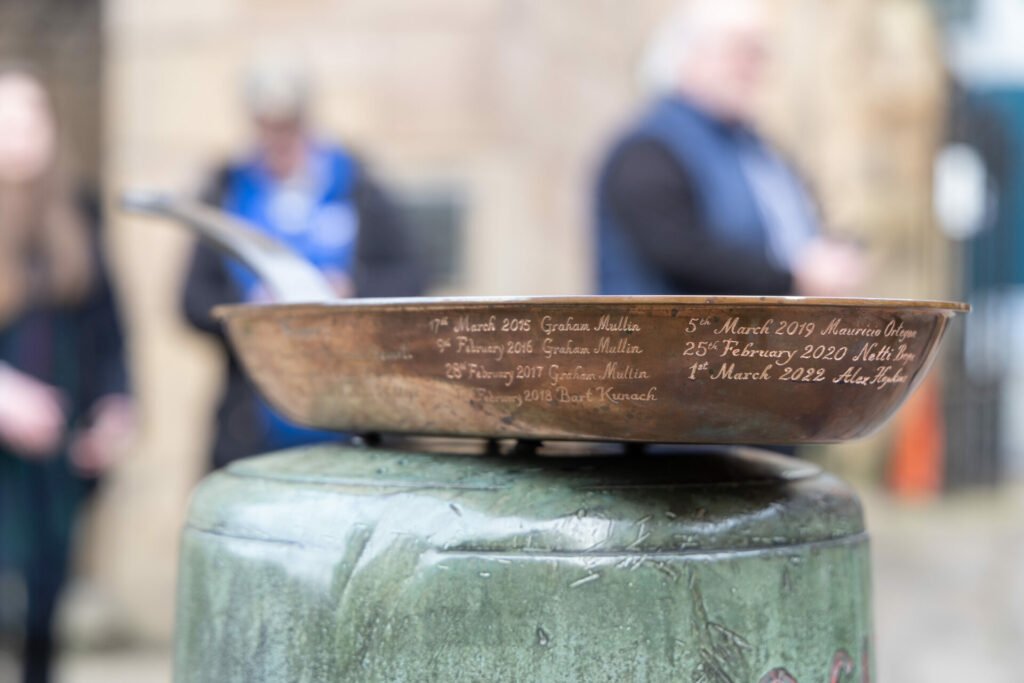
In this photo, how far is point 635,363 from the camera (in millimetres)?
1258

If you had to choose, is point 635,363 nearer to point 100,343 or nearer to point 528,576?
point 528,576

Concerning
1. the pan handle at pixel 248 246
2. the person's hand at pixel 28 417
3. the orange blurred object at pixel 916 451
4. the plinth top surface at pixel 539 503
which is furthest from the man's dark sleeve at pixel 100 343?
the orange blurred object at pixel 916 451

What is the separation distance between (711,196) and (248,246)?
1.29 metres

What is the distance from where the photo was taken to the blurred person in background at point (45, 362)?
10.4ft

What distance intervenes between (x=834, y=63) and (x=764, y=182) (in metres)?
2.71

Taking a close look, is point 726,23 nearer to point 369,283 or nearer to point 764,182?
point 764,182

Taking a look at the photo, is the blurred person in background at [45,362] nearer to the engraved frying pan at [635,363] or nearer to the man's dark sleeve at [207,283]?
the man's dark sleeve at [207,283]

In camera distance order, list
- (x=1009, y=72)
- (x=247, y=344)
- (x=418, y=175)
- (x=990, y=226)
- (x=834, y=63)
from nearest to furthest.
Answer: (x=247, y=344) → (x=418, y=175) → (x=834, y=63) → (x=990, y=226) → (x=1009, y=72)

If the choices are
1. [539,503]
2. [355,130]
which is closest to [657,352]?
[539,503]

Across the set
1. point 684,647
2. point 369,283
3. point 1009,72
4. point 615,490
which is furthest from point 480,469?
point 1009,72

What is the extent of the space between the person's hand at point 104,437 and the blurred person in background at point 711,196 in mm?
1127

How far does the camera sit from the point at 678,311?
4.05ft

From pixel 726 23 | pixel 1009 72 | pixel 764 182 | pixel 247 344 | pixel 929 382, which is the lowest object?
pixel 929 382

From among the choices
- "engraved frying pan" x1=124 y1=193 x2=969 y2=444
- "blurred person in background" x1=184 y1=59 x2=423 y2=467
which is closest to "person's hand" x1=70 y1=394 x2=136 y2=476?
"blurred person in background" x1=184 y1=59 x2=423 y2=467
